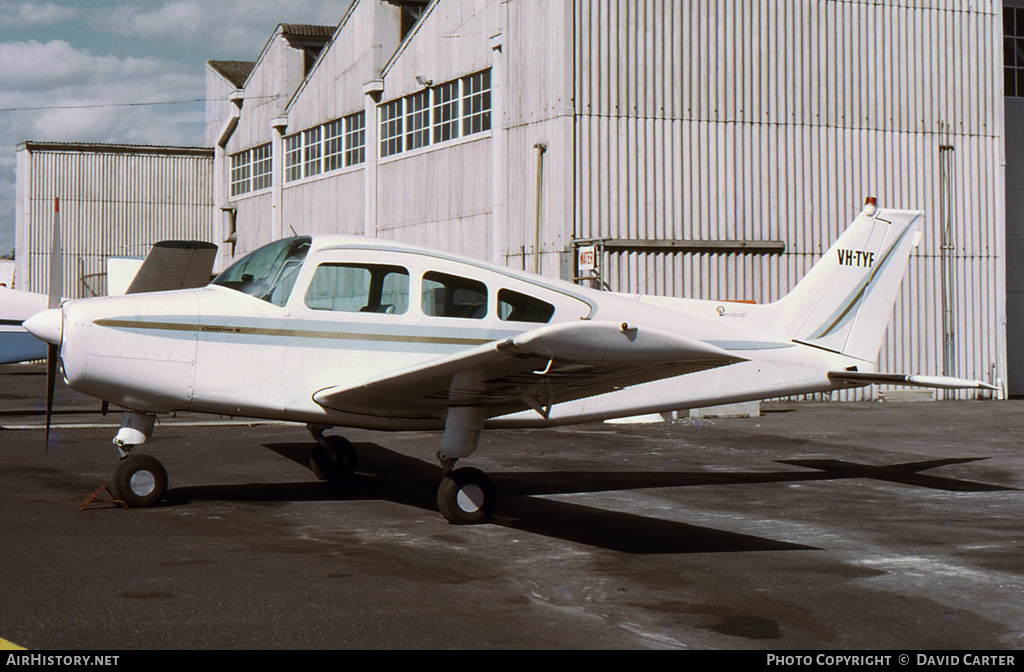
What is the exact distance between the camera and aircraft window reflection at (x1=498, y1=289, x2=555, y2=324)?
352 inches

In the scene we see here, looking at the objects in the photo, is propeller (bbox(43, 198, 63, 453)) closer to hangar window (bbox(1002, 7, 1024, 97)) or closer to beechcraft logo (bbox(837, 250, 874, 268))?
beechcraft logo (bbox(837, 250, 874, 268))

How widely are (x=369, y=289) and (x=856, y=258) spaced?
5.46 m

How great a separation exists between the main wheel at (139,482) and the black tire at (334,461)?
2.05 meters

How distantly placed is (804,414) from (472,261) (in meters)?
12.2

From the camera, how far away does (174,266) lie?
830 inches

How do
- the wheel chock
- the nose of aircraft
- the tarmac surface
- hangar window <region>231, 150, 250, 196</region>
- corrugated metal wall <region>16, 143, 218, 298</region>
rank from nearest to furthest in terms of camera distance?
the tarmac surface < the nose of aircraft < the wheel chock < hangar window <region>231, 150, 250, 196</region> < corrugated metal wall <region>16, 143, 218, 298</region>

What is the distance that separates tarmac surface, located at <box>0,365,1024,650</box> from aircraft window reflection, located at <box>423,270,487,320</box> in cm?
178

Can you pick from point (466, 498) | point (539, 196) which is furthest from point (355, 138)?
point (466, 498)

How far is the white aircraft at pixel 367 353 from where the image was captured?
25.8 ft

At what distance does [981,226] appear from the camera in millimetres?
23906

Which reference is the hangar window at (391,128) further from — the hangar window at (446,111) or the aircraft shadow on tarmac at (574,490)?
the aircraft shadow on tarmac at (574,490)

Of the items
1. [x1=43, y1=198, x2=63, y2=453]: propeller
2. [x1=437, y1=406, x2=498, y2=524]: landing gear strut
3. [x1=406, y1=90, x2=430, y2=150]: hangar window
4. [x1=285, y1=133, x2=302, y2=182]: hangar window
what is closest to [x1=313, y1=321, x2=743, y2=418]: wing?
[x1=437, y1=406, x2=498, y2=524]: landing gear strut

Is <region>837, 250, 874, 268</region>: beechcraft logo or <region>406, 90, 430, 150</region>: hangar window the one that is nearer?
<region>837, 250, 874, 268</region>: beechcraft logo
